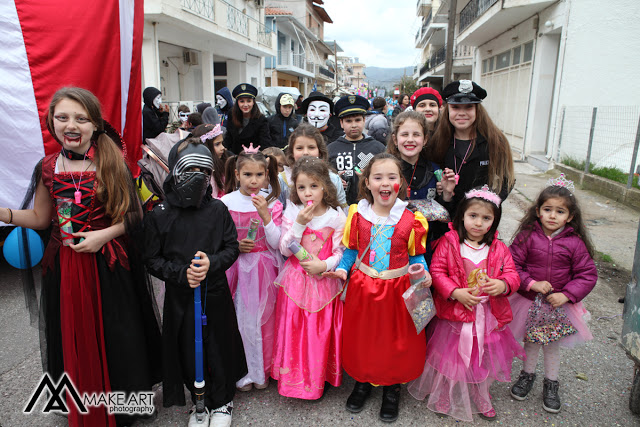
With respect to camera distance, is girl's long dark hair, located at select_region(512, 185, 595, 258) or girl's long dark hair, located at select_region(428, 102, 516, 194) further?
girl's long dark hair, located at select_region(428, 102, 516, 194)

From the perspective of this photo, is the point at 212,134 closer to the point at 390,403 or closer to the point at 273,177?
the point at 273,177

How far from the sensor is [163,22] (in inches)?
531

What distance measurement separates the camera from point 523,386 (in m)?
2.82

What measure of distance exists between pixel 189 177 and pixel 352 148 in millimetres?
1741

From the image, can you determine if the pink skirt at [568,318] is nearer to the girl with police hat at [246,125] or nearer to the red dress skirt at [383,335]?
the red dress skirt at [383,335]

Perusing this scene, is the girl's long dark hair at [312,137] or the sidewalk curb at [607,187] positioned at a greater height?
the girl's long dark hair at [312,137]

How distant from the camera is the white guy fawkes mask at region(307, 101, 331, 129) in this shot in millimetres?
4660

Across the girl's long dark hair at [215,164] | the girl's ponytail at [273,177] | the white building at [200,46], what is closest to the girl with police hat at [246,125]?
the girl's long dark hair at [215,164]

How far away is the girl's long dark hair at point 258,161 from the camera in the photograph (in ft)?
9.57

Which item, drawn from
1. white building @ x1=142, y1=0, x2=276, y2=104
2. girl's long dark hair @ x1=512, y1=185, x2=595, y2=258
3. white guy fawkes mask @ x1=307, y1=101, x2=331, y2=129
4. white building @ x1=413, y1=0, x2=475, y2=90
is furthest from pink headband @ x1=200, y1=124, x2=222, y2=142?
white building @ x1=413, y1=0, x2=475, y2=90

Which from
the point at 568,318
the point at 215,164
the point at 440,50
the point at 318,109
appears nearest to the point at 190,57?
the point at 318,109

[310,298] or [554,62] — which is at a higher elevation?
[554,62]

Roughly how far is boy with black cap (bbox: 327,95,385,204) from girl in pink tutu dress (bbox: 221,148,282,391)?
919mm

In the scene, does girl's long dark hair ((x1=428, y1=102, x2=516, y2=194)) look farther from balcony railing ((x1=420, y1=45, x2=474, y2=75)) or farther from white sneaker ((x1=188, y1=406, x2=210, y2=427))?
balcony railing ((x1=420, y1=45, x2=474, y2=75))
